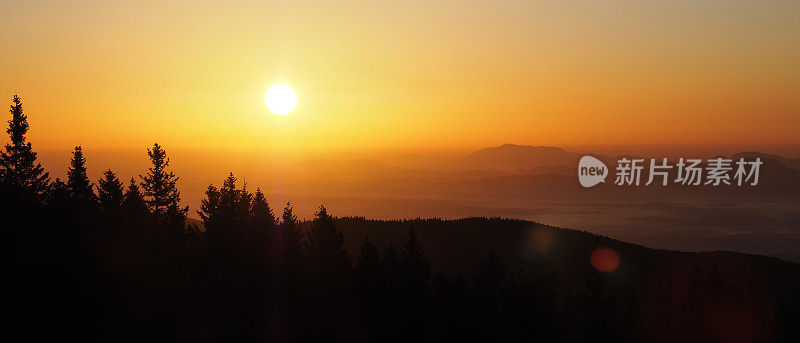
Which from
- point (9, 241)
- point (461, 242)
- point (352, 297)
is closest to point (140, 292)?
point (9, 241)

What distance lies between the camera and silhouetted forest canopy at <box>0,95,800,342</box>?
Result: 107 ft

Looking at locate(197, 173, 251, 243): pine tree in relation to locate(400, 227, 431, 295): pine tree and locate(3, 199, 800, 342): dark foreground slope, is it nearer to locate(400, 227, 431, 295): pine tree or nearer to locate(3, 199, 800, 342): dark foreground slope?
locate(3, 199, 800, 342): dark foreground slope

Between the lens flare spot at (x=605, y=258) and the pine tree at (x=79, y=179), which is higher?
the pine tree at (x=79, y=179)

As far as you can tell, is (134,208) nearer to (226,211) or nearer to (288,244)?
(226,211)

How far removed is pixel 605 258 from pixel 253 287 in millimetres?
76524

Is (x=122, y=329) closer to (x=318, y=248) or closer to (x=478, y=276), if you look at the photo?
(x=318, y=248)

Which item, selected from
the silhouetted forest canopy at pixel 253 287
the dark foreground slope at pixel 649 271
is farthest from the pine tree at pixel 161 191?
the dark foreground slope at pixel 649 271

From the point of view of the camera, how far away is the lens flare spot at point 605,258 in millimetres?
98562

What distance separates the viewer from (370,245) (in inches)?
1762

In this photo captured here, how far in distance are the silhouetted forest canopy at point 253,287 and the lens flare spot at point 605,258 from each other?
97.2 ft

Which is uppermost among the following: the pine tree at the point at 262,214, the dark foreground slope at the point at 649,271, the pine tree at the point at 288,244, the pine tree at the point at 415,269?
the pine tree at the point at 262,214

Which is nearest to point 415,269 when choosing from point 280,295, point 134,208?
point 280,295

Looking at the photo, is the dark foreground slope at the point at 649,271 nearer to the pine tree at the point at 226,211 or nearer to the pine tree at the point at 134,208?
the pine tree at the point at 226,211

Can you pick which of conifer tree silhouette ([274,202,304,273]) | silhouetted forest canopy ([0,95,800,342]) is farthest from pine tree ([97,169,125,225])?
conifer tree silhouette ([274,202,304,273])
